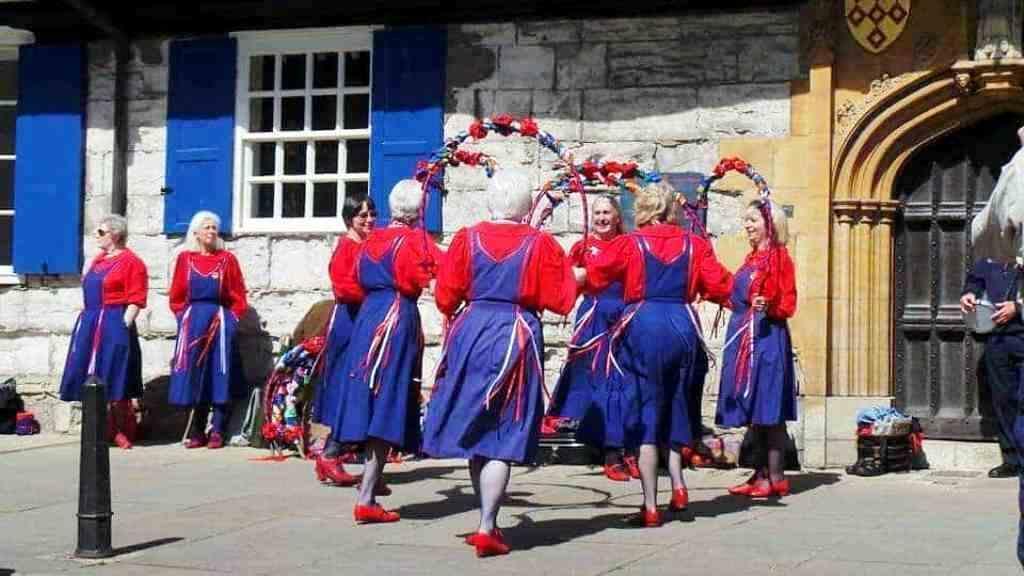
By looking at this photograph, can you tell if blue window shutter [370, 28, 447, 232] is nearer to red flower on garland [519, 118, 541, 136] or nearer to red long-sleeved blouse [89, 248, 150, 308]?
red long-sleeved blouse [89, 248, 150, 308]

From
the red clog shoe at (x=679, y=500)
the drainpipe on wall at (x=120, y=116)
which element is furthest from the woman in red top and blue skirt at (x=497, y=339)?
the drainpipe on wall at (x=120, y=116)

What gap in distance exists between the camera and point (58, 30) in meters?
14.8

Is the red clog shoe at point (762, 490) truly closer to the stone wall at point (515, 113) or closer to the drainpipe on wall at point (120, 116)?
the stone wall at point (515, 113)

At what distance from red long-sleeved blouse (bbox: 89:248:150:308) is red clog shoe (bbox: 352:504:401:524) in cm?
489

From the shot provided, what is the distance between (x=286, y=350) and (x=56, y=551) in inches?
204

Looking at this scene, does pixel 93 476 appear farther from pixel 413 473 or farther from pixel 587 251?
pixel 413 473

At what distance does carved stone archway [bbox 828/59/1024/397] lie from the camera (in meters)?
12.3

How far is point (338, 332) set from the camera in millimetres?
10531

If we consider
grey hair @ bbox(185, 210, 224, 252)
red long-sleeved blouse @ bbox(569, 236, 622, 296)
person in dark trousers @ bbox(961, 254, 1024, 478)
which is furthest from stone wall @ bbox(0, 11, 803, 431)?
person in dark trousers @ bbox(961, 254, 1024, 478)

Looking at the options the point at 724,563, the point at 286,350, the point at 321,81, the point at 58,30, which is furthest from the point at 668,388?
the point at 58,30

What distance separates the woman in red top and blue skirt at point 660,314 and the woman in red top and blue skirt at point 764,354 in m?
1.13

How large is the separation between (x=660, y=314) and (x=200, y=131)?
612 cm

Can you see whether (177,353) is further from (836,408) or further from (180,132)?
(836,408)

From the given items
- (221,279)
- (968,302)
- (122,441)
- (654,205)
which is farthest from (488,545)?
(122,441)
